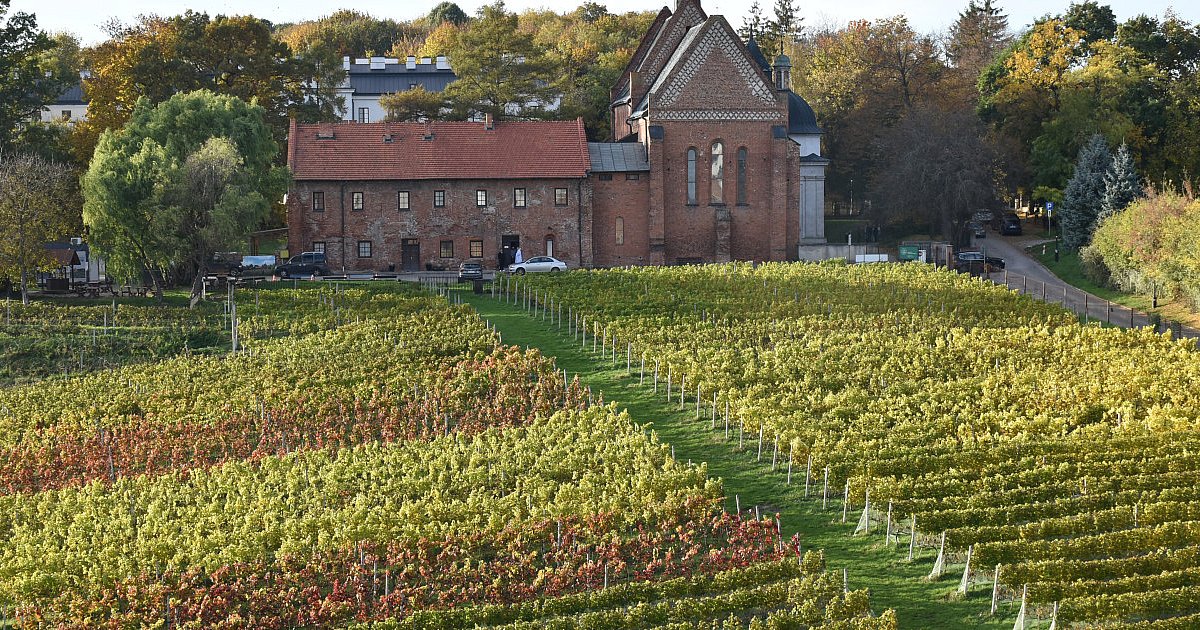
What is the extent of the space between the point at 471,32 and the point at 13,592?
57.7 metres

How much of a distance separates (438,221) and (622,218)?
27.6 feet

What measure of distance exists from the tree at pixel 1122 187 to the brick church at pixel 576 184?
13808mm

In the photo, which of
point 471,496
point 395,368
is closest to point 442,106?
point 395,368

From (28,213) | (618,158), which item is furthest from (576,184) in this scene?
(28,213)

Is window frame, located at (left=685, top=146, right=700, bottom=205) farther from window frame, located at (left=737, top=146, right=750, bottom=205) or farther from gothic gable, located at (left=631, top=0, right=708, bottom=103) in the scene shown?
gothic gable, located at (left=631, top=0, right=708, bottom=103)

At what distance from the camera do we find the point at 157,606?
21969 mm

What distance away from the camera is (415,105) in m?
78.4

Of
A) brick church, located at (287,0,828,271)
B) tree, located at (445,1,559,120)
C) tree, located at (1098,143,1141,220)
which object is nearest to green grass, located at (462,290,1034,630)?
brick church, located at (287,0,828,271)

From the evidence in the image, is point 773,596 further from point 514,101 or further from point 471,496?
point 514,101

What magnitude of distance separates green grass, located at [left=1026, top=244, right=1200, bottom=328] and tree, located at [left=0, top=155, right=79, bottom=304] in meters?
40.0

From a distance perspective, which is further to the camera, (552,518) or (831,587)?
(552,518)

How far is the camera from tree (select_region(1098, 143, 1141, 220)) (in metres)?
64.5

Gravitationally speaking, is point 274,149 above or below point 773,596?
above

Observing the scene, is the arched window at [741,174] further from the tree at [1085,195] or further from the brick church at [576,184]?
the tree at [1085,195]
